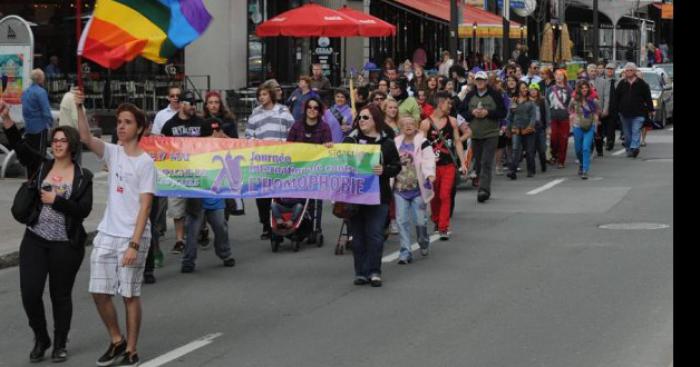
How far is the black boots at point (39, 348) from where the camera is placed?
906 centimetres

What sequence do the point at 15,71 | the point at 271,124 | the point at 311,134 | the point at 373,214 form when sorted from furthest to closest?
the point at 15,71, the point at 271,124, the point at 311,134, the point at 373,214

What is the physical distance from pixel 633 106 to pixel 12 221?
14.8 m

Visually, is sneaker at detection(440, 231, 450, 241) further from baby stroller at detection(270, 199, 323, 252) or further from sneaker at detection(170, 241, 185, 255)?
sneaker at detection(170, 241, 185, 255)

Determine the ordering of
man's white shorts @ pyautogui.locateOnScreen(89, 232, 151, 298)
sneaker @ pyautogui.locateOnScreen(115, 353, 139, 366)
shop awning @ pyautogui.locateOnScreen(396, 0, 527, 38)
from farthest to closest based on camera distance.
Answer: shop awning @ pyautogui.locateOnScreen(396, 0, 527, 38)
sneaker @ pyautogui.locateOnScreen(115, 353, 139, 366)
man's white shorts @ pyautogui.locateOnScreen(89, 232, 151, 298)

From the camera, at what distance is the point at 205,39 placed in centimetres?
3394

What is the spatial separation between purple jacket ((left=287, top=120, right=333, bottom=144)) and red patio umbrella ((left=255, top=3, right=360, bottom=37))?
601 inches

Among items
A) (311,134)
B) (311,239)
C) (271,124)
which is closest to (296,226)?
(311,239)

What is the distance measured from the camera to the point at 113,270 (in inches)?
346

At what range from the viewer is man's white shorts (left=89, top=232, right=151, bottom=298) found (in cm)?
873

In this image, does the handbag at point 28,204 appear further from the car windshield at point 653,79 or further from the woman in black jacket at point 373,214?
the car windshield at point 653,79

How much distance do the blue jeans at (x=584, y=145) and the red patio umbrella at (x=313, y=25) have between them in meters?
7.84

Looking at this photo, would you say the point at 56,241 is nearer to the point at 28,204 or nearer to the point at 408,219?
the point at 28,204

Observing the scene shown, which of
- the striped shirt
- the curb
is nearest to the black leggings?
the curb
